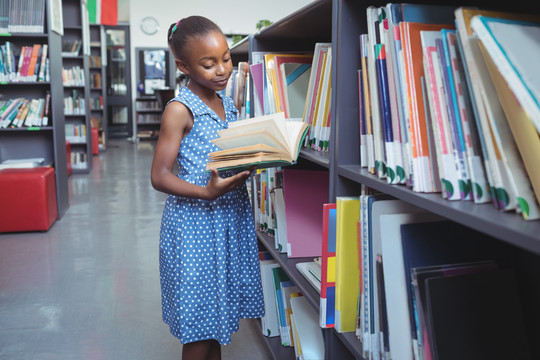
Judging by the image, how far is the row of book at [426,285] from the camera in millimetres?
821

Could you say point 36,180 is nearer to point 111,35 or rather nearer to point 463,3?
point 463,3

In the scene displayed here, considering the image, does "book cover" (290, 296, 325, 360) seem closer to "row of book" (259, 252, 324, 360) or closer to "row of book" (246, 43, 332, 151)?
"row of book" (259, 252, 324, 360)

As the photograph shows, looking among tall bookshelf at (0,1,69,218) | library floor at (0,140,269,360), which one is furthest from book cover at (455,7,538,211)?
tall bookshelf at (0,1,69,218)

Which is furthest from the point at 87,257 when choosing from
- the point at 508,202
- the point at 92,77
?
the point at 92,77

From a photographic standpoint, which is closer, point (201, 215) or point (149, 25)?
point (201, 215)

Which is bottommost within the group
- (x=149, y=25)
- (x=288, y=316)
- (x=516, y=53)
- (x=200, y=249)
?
(x=288, y=316)

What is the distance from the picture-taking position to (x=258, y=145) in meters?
1.16

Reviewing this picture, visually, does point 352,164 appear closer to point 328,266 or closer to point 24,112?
point 328,266

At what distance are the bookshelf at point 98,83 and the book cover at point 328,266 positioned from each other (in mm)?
8196

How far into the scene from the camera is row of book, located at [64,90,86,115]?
681 cm

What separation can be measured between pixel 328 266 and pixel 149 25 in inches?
425

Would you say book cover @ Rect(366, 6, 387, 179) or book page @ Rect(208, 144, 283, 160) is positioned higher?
book cover @ Rect(366, 6, 387, 179)

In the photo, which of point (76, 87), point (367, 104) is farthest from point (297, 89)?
point (76, 87)

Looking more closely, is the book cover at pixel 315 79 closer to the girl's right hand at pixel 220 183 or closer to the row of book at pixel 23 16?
the girl's right hand at pixel 220 183
